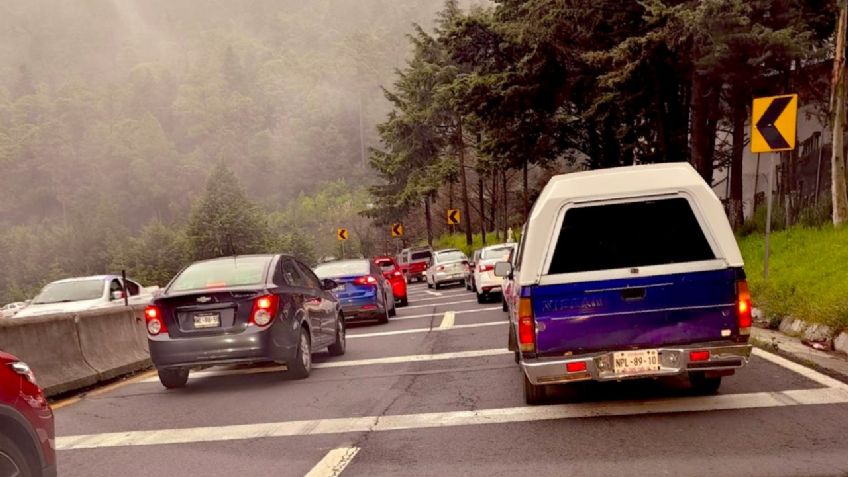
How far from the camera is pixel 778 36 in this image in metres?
16.3

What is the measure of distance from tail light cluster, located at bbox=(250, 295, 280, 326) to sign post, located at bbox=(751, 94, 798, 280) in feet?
25.6

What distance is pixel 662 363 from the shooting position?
20.7 ft

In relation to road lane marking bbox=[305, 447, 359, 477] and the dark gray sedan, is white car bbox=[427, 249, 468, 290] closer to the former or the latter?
the dark gray sedan

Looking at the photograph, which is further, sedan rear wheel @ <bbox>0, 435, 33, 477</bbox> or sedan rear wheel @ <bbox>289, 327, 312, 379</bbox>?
sedan rear wheel @ <bbox>289, 327, 312, 379</bbox>

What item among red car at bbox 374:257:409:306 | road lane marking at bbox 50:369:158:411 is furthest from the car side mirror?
red car at bbox 374:257:409:306

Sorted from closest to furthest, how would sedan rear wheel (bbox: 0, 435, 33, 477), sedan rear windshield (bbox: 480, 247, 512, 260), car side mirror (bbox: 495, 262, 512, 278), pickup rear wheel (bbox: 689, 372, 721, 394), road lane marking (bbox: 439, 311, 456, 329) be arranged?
sedan rear wheel (bbox: 0, 435, 33, 477)
pickup rear wheel (bbox: 689, 372, 721, 394)
car side mirror (bbox: 495, 262, 512, 278)
road lane marking (bbox: 439, 311, 456, 329)
sedan rear windshield (bbox: 480, 247, 512, 260)

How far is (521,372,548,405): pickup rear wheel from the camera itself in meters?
7.26

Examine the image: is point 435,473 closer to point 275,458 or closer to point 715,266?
point 275,458

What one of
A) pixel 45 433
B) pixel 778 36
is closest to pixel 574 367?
pixel 45 433

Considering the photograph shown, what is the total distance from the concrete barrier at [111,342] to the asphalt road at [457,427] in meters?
1.08

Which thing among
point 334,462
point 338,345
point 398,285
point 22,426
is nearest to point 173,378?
point 338,345

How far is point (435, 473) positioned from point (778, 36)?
1436 centimetres

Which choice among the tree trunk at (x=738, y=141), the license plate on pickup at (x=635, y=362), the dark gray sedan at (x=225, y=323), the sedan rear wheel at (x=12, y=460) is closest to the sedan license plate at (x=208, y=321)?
Result: the dark gray sedan at (x=225, y=323)

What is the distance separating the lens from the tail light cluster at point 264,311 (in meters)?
9.33
